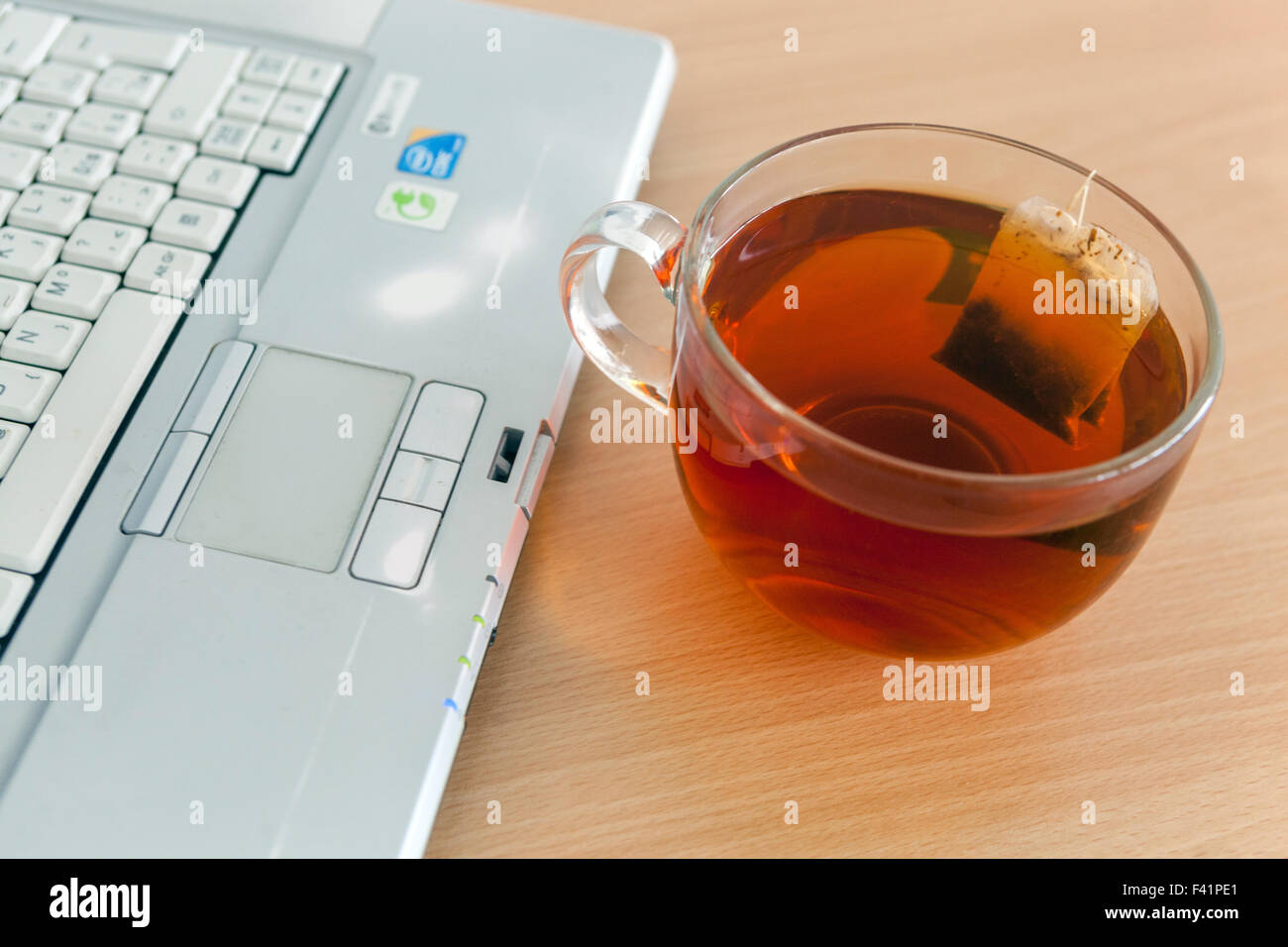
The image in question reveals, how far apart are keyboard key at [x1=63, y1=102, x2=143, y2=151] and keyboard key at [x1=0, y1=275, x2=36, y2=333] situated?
94 mm

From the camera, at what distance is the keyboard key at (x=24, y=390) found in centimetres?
42

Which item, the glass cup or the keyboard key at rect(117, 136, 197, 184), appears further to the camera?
the keyboard key at rect(117, 136, 197, 184)

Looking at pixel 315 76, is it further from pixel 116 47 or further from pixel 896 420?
pixel 896 420

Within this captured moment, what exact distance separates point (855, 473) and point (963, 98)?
1.40 feet

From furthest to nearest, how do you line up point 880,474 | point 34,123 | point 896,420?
point 34,123
point 896,420
point 880,474

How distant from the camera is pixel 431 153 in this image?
0.54 m

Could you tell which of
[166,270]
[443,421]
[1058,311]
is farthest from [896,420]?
[166,270]

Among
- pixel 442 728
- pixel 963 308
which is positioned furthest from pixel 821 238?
pixel 442 728

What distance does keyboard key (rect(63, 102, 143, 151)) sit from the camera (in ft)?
1.68

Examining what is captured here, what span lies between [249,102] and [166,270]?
0.12 m

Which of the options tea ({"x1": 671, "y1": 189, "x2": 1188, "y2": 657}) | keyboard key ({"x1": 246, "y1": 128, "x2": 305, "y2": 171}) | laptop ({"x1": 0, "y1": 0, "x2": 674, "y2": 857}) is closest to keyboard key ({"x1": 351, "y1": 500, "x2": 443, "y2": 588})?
laptop ({"x1": 0, "y1": 0, "x2": 674, "y2": 857})

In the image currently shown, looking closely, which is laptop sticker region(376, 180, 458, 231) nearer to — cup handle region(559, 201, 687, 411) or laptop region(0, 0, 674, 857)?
laptop region(0, 0, 674, 857)

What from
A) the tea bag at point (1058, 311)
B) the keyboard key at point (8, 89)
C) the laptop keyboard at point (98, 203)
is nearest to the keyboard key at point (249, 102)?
the laptop keyboard at point (98, 203)

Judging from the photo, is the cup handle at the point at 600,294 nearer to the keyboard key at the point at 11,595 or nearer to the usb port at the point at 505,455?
the usb port at the point at 505,455
